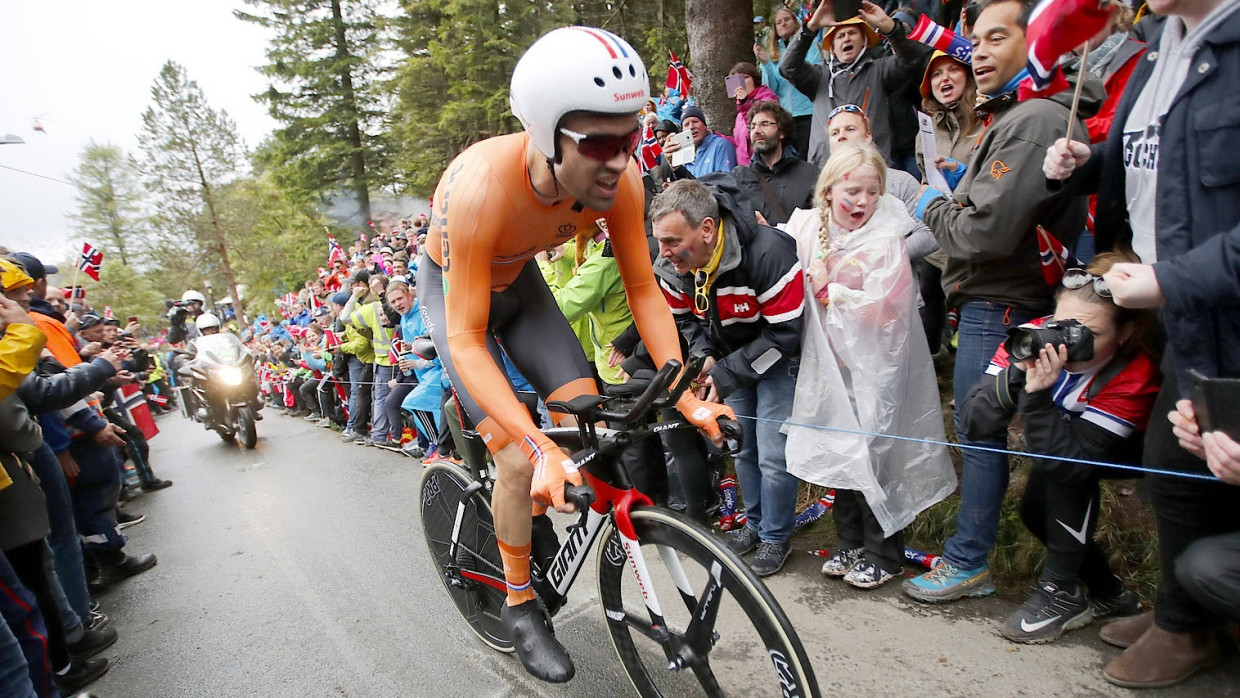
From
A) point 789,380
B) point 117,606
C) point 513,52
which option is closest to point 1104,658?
point 789,380

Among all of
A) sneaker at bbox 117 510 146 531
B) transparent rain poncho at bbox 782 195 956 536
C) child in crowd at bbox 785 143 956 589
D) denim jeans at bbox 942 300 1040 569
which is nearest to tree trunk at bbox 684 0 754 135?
child in crowd at bbox 785 143 956 589

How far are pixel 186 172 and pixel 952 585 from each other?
45.1 metres

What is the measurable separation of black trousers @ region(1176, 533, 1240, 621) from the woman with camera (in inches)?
Result: 19.1

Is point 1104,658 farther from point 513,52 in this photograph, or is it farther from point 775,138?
point 513,52

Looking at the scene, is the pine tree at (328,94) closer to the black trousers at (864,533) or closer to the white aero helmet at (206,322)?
the white aero helmet at (206,322)

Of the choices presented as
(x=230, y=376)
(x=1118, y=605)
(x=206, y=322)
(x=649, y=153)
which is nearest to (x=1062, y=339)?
(x=1118, y=605)

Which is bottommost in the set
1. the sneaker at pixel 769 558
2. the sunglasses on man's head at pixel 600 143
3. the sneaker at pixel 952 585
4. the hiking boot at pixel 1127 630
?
A: the sneaker at pixel 769 558

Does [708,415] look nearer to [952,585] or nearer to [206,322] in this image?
[952,585]

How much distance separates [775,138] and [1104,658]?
332 centimetres

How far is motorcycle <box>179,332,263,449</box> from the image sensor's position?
973 centimetres

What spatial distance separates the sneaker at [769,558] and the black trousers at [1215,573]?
181 centimetres

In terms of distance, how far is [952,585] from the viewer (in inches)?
112

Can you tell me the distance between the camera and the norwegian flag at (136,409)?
769 cm

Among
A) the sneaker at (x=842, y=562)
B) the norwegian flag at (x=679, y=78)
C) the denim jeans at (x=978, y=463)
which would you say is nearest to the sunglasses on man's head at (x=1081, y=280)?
the denim jeans at (x=978, y=463)
